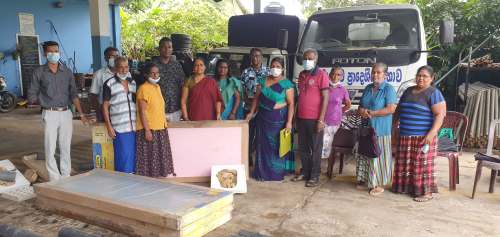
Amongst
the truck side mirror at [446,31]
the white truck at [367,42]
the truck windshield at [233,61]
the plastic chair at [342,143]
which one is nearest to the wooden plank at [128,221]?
the plastic chair at [342,143]

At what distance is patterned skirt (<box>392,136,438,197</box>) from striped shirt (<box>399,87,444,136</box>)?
0.09 m

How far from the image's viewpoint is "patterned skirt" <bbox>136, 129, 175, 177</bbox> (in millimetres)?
4578

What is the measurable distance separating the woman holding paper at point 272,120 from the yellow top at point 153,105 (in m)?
1.13

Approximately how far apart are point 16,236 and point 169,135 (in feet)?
9.05

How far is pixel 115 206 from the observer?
352 centimetres

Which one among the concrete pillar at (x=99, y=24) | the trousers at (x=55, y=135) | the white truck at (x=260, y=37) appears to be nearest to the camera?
the trousers at (x=55, y=135)

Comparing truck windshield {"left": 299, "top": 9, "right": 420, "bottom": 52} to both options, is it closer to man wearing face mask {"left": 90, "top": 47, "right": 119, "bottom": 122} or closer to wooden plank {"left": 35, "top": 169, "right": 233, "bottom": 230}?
man wearing face mask {"left": 90, "top": 47, "right": 119, "bottom": 122}

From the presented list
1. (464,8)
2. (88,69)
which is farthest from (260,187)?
(88,69)

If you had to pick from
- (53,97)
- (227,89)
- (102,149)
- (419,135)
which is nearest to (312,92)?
(227,89)

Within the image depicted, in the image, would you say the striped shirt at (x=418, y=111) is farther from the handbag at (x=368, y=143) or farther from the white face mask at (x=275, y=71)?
the white face mask at (x=275, y=71)

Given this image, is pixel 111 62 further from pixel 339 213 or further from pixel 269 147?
pixel 339 213

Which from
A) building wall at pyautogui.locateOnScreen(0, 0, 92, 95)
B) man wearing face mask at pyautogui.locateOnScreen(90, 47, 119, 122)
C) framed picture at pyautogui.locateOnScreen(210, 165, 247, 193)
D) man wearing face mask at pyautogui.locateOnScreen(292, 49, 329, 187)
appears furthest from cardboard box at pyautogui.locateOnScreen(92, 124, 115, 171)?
building wall at pyautogui.locateOnScreen(0, 0, 92, 95)

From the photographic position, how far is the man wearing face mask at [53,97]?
447 centimetres

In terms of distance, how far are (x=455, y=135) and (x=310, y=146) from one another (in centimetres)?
191
